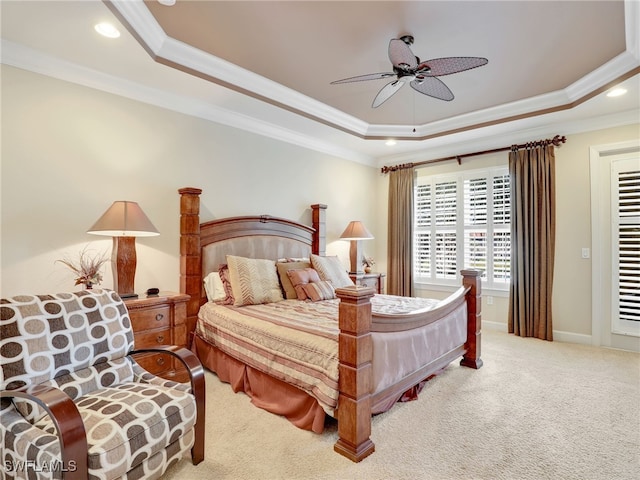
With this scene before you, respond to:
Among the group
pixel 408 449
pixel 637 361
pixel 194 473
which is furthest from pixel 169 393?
pixel 637 361

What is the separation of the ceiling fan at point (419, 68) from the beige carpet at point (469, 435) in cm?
252

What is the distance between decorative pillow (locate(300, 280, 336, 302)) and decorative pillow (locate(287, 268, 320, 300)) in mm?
38

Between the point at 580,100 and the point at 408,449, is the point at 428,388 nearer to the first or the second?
the point at 408,449

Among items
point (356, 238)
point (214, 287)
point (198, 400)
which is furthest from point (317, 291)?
point (198, 400)

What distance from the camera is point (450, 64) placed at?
238 cm

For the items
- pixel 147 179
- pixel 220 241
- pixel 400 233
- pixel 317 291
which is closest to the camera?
pixel 147 179

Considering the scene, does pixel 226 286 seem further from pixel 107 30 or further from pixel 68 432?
pixel 107 30

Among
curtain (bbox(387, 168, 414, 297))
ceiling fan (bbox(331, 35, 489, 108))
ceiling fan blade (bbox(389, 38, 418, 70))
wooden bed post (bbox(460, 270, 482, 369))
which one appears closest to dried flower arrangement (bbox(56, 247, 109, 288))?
ceiling fan (bbox(331, 35, 489, 108))

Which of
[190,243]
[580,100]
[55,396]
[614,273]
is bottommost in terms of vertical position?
[55,396]

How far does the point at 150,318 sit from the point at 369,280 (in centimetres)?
303

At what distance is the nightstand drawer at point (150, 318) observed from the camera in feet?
8.41

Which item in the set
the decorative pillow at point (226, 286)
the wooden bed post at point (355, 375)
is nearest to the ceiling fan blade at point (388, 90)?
the wooden bed post at point (355, 375)

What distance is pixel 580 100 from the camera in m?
3.54

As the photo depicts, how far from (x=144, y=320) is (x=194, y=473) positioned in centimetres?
126
